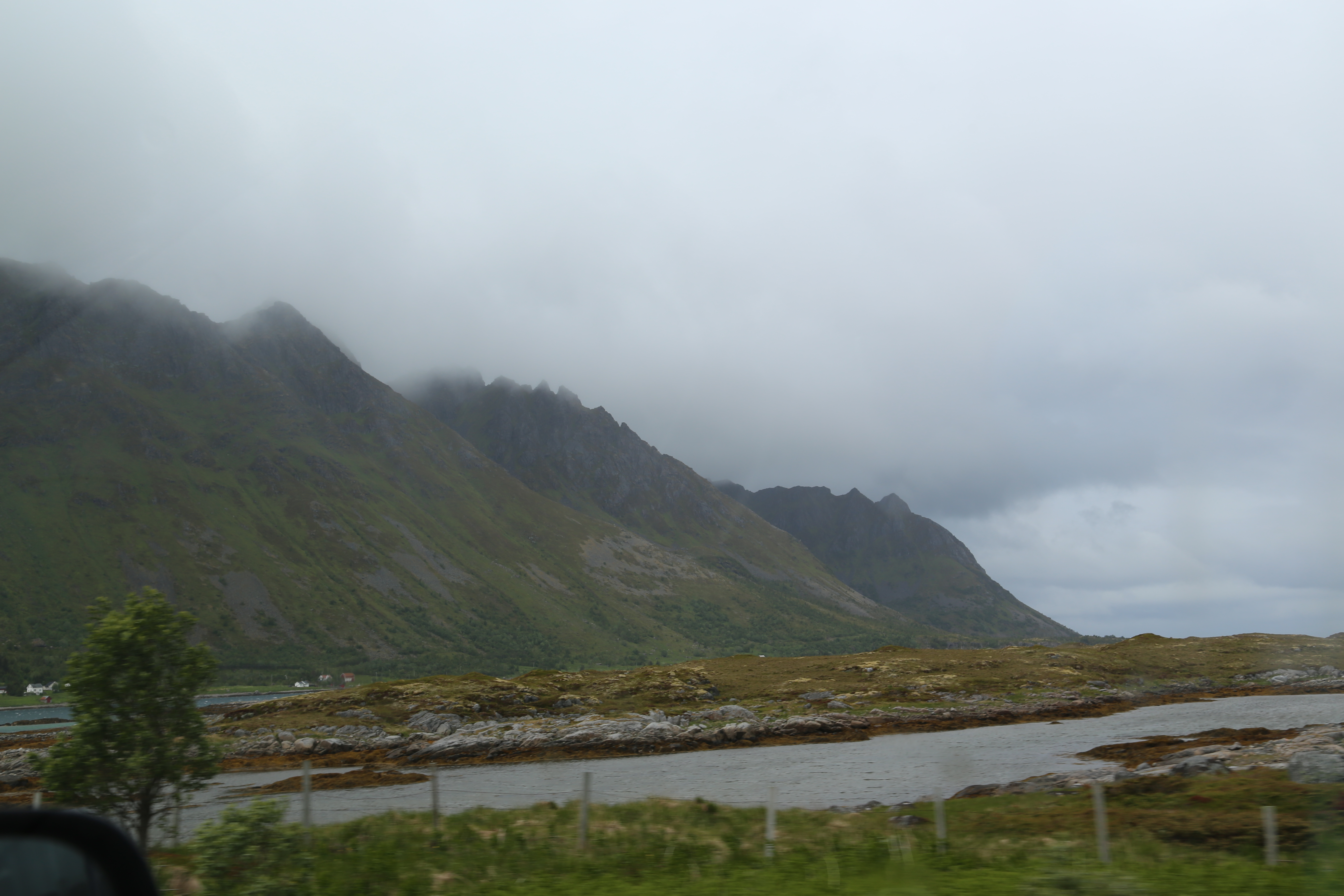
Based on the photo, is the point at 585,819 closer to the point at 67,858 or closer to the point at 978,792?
the point at 67,858

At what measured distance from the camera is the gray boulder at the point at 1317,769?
29000 millimetres

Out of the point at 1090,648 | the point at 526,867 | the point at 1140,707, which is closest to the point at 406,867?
the point at 526,867

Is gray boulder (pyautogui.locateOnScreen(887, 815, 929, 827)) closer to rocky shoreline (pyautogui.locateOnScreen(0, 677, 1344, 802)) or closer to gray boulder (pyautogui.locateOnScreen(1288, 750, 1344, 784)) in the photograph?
gray boulder (pyautogui.locateOnScreen(1288, 750, 1344, 784))

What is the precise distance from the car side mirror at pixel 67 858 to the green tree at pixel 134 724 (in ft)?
52.9

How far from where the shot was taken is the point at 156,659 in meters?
19.2

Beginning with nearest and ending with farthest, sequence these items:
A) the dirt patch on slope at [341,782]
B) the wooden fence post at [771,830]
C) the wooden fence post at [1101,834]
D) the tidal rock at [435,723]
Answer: the wooden fence post at [1101,834], the wooden fence post at [771,830], the dirt patch on slope at [341,782], the tidal rock at [435,723]

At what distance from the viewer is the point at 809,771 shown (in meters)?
54.6

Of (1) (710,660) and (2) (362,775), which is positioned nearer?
(2) (362,775)

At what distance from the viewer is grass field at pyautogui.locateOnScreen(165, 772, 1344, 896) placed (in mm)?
15391

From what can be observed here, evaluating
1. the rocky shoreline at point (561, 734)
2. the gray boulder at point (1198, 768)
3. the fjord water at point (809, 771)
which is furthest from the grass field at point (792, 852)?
the rocky shoreline at point (561, 734)

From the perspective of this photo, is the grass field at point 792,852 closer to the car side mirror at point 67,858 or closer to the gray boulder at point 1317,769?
the gray boulder at point 1317,769

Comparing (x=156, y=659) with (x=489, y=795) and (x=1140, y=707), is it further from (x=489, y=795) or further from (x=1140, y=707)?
(x=1140, y=707)

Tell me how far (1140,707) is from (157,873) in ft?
334

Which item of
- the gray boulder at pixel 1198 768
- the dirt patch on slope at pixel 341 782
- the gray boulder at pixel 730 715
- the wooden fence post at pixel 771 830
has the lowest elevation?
the gray boulder at pixel 730 715
